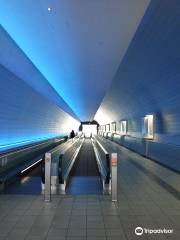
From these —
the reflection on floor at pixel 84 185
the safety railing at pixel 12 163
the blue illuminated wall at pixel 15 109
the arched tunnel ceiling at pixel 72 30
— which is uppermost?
the arched tunnel ceiling at pixel 72 30

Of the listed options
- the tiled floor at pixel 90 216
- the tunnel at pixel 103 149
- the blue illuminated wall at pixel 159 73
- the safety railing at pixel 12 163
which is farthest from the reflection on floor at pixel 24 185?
the blue illuminated wall at pixel 159 73

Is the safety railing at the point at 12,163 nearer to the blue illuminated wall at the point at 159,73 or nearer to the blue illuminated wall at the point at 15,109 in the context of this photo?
the blue illuminated wall at the point at 15,109

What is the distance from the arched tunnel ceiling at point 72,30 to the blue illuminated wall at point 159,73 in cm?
42

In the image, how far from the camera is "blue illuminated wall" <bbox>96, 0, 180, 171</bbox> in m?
6.64

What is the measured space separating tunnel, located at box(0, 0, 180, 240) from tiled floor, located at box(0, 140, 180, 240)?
0.02m

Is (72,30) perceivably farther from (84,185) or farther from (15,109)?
(84,185)

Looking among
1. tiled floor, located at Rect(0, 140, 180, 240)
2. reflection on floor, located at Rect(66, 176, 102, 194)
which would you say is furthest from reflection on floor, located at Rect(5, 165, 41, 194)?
reflection on floor, located at Rect(66, 176, 102, 194)

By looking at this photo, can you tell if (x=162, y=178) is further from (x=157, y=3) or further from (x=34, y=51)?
(x=34, y=51)

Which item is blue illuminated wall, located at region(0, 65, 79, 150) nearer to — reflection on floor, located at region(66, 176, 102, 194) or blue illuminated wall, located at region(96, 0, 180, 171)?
reflection on floor, located at region(66, 176, 102, 194)

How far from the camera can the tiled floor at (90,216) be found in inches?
151

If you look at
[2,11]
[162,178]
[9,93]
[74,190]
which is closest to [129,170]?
[162,178]

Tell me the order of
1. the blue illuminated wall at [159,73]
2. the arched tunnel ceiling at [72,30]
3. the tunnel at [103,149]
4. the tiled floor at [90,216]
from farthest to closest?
the blue illuminated wall at [159,73] < the arched tunnel ceiling at [72,30] < the tunnel at [103,149] < the tiled floor at [90,216]

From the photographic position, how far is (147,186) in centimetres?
695

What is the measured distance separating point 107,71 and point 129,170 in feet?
22.3
